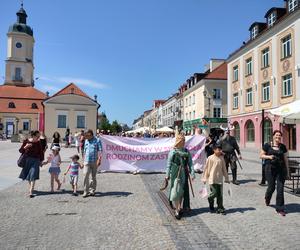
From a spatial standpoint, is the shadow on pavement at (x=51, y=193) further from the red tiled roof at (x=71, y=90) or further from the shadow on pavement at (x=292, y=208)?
the red tiled roof at (x=71, y=90)

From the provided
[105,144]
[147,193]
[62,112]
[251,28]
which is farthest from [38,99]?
[147,193]

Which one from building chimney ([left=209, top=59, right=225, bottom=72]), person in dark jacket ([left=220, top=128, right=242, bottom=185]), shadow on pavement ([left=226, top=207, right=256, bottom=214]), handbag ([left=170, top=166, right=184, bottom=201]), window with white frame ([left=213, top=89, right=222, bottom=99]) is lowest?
shadow on pavement ([left=226, top=207, right=256, bottom=214])

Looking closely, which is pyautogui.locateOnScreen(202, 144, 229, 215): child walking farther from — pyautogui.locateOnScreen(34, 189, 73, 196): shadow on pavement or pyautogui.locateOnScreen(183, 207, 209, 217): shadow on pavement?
pyautogui.locateOnScreen(34, 189, 73, 196): shadow on pavement

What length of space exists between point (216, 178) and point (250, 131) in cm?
3013

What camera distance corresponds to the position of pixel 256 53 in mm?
33406

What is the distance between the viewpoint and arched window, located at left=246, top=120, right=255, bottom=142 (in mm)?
34866

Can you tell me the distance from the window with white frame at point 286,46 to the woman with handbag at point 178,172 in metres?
24.0

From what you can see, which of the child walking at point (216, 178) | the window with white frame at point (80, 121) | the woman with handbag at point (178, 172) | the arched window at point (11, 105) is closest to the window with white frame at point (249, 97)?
the child walking at point (216, 178)

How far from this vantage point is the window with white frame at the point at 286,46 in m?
27.3

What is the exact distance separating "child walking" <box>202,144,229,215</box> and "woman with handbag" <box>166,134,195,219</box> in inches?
20.4

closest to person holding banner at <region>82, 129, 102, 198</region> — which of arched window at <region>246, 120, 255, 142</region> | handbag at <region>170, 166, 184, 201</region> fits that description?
handbag at <region>170, 166, 184, 201</region>

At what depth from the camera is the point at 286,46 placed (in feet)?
92.3

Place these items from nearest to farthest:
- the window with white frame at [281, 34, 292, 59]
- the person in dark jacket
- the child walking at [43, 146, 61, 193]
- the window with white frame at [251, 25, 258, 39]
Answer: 1. the child walking at [43, 146, 61, 193]
2. the person in dark jacket
3. the window with white frame at [281, 34, 292, 59]
4. the window with white frame at [251, 25, 258, 39]

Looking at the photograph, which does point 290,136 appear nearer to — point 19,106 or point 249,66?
point 249,66
